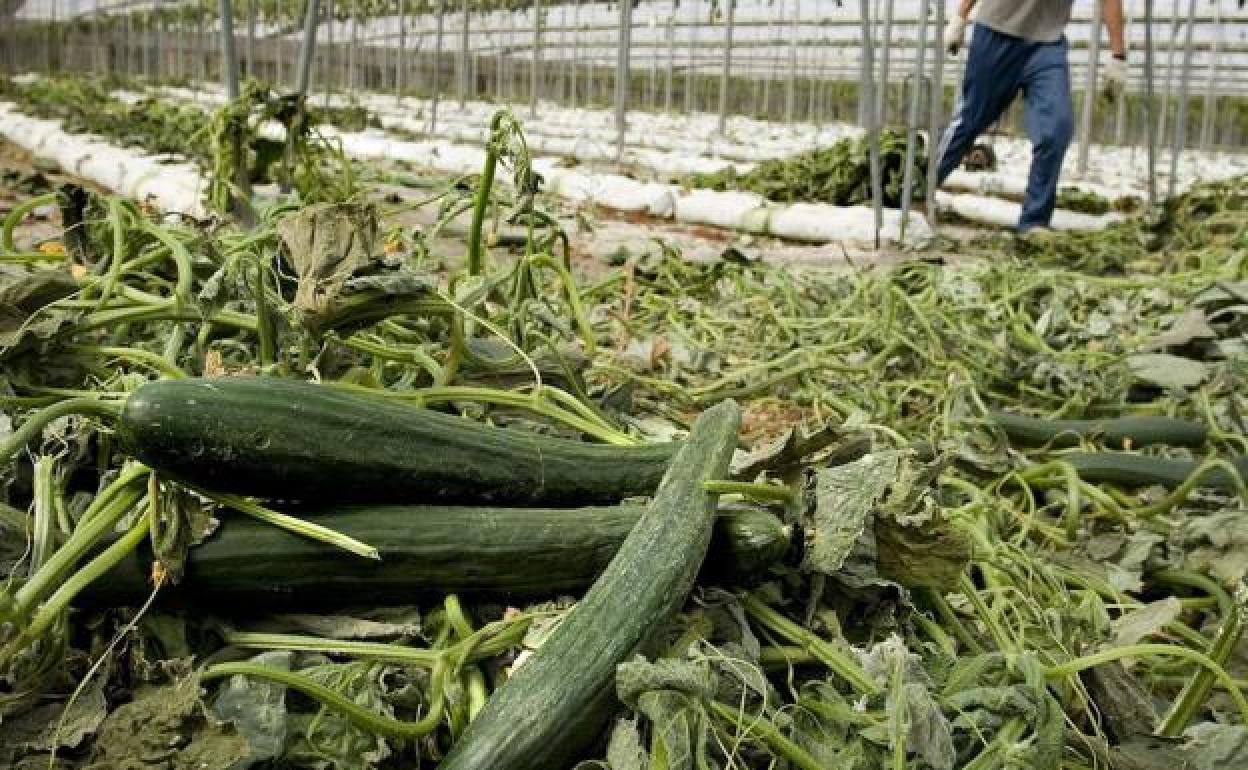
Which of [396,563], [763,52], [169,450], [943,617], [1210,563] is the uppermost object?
[763,52]

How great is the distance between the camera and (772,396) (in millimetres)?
4148

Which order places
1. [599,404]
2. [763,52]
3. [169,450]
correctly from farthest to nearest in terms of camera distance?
[763,52]
[599,404]
[169,450]

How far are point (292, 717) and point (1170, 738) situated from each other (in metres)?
1.46

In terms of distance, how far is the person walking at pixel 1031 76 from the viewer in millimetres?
8969

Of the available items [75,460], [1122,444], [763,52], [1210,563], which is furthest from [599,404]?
[763,52]

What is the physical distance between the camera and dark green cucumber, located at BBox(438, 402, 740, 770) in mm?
1595

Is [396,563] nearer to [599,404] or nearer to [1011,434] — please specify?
[599,404]

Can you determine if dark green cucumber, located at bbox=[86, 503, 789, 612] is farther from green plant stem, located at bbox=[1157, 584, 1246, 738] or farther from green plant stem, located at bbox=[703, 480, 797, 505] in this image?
green plant stem, located at bbox=[1157, 584, 1246, 738]

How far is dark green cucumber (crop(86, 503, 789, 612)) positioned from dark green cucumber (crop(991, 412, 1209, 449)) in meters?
2.40

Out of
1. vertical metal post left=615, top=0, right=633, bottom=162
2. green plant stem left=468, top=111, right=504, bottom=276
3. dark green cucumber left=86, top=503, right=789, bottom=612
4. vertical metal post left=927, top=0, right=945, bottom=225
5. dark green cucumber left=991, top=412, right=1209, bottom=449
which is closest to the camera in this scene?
dark green cucumber left=86, top=503, right=789, bottom=612

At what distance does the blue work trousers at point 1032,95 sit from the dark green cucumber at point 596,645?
791 cm

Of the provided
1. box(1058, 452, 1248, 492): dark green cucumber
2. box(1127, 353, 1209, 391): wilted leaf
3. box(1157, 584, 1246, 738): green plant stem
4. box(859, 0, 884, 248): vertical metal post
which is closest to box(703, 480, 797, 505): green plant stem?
box(1157, 584, 1246, 738): green plant stem

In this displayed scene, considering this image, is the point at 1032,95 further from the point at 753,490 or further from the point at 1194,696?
the point at 753,490

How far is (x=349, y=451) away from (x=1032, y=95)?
8.46 metres
